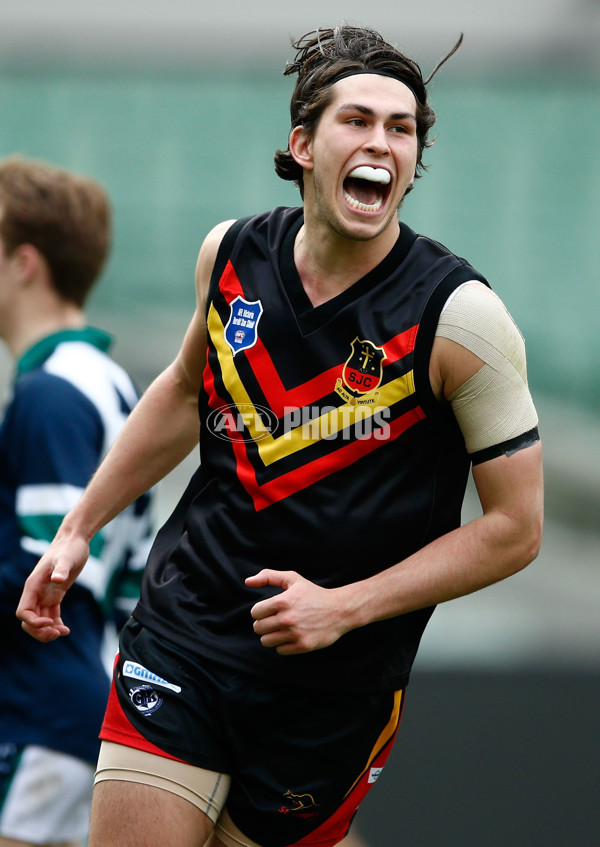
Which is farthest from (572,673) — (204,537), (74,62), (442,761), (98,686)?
(74,62)

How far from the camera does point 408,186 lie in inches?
97.0

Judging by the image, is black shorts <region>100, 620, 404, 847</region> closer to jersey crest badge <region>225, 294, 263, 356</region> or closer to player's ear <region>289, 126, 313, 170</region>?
jersey crest badge <region>225, 294, 263, 356</region>

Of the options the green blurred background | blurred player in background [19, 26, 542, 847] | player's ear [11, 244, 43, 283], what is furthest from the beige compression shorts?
the green blurred background

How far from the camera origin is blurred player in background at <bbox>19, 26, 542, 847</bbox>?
7.44 feet

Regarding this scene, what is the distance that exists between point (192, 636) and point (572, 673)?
167 inches

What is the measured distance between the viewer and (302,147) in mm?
2521

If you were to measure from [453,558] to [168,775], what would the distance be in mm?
694

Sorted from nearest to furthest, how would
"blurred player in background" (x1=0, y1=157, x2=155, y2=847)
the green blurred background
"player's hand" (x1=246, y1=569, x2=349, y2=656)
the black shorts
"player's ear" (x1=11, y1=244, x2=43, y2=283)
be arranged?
"player's hand" (x1=246, y1=569, x2=349, y2=656) → the black shorts → "blurred player in background" (x1=0, y1=157, x2=155, y2=847) → "player's ear" (x1=11, y1=244, x2=43, y2=283) → the green blurred background

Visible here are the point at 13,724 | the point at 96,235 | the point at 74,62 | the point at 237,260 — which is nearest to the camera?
the point at 237,260

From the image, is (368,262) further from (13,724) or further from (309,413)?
(13,724)

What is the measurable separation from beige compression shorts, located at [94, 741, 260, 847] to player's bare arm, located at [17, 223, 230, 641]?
0.31 m

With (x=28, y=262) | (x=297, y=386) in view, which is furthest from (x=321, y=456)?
(x=28, y=262)

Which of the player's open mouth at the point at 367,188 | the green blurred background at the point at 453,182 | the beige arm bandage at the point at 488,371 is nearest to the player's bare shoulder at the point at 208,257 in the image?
the player's open mouth at the point at 367,188

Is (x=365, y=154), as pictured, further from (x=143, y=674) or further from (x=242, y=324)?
(x=143, y=674)
